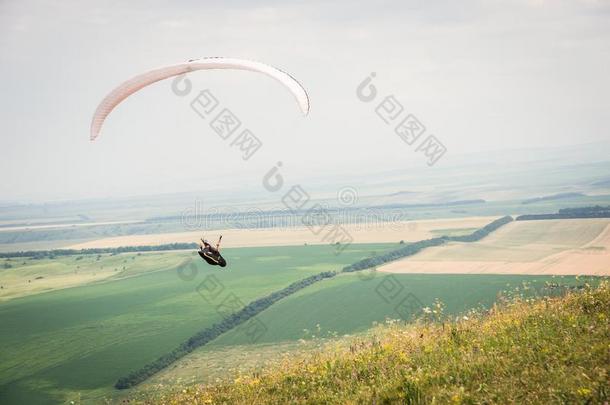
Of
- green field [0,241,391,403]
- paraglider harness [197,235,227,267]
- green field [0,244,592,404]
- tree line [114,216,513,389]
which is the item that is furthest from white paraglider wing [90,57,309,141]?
tree line [114,216,513,389]

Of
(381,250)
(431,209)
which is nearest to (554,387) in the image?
(381,250)

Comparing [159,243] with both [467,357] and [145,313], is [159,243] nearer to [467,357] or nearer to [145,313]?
[145,313]

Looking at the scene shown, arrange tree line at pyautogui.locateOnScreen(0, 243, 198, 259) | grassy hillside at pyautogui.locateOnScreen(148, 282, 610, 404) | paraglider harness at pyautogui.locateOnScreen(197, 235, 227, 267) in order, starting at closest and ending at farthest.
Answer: grassy hillside at pyautogui.locateOnScreen(148, 282, 610, 404), paraglider harness at pyautogui.locateOnScreen(197, 235, 227, 267), tree line at pyautogui.locateOnScreen(0, 243, 198, 259)

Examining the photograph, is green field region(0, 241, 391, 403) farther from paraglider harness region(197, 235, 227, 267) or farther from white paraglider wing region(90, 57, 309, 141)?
paraglider harness region(197, 235, 227, 267)

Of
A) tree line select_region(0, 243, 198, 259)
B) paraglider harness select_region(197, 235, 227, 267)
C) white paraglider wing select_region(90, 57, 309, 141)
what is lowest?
paraglider harness select_region(197, 235, 227, 267)

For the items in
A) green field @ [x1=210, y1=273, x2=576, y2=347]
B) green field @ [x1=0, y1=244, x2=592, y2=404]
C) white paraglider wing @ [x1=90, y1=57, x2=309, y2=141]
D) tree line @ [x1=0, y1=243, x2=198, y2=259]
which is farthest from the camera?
tree line @ [x1=0, y1=243, x2=198, y2=259]

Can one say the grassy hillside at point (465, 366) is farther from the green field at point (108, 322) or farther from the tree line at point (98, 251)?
the tree line at point (98, 251)

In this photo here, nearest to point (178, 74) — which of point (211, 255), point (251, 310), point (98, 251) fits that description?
point (211, 255)

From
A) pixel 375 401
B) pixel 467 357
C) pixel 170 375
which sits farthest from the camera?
pixel 170 375
